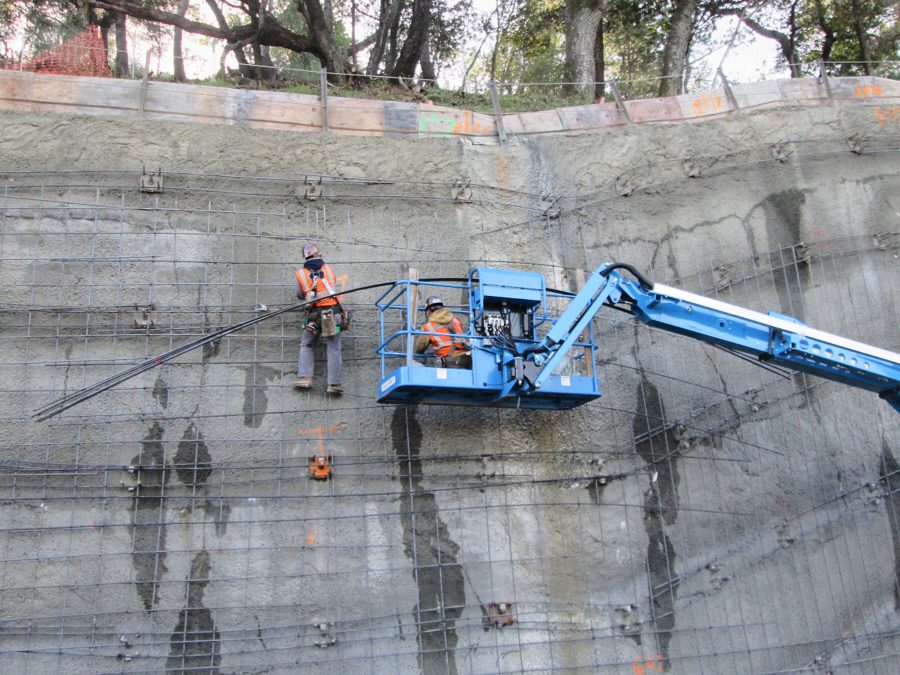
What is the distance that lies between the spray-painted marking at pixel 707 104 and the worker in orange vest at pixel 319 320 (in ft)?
20.7

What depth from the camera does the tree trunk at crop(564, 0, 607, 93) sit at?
1677 centimetres

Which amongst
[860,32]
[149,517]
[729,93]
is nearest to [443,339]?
[149,517]

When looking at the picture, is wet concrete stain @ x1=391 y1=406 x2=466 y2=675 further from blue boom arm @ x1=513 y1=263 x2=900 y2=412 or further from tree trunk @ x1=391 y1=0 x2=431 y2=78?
tree trunk @ x1=391 y1=0 x2=431 y2=78

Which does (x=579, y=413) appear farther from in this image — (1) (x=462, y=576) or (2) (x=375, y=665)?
(2) (x=375, y=665)

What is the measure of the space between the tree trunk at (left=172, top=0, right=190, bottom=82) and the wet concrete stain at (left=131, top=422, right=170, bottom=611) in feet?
23.4

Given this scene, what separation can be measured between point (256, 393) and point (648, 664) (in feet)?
15.8

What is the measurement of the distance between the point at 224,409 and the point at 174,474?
81cm

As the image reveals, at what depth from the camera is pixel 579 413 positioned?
970cm

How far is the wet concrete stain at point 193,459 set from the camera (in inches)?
333

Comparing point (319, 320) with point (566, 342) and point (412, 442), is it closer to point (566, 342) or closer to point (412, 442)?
point (412, 442)

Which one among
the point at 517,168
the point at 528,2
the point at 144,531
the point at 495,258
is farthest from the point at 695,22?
the point at 144,531

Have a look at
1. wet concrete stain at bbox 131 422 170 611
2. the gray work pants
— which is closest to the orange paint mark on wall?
the gray work pants

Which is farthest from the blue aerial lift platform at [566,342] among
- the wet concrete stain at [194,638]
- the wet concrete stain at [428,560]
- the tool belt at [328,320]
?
the wet concrete stain at [194,638]

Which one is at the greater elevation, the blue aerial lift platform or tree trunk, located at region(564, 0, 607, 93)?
tree trunk, located at region(564, 0, 607, 93)
